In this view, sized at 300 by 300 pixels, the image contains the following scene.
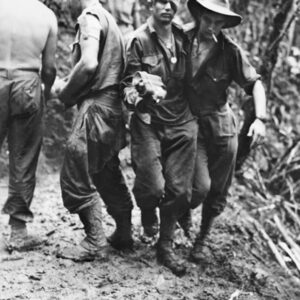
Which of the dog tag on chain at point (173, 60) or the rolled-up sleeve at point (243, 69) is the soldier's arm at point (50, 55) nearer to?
the dog tag on chain at point (173, 60)

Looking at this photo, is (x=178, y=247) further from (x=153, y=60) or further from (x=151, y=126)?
(x=153, y=60)

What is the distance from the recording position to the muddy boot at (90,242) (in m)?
5.41

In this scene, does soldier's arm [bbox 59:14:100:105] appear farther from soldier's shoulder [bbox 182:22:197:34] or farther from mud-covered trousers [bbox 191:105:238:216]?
mud-covered trousers [bbox 191:105:238:216]

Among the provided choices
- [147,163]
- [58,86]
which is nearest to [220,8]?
[147,163]

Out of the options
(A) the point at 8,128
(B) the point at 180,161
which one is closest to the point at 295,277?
(B) the point at 180,161

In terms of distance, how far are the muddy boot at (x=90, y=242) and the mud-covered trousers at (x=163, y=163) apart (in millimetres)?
431

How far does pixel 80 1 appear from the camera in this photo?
5277 mm

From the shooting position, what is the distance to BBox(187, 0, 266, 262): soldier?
522cm

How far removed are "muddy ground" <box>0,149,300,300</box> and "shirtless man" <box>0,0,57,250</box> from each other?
0.43 metres

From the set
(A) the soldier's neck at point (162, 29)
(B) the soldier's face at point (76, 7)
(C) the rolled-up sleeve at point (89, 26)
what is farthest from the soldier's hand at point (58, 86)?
(A) the soldier's neck at point (162, 29)

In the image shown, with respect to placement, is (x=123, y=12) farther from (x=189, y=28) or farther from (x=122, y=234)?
(x=122, y=234)

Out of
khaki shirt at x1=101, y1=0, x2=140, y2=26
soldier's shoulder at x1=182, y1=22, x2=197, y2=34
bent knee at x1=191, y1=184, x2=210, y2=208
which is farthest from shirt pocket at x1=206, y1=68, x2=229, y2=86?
khaki shirt at x1=101, y1=0, x2=140, y2=26

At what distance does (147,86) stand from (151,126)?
0.66m

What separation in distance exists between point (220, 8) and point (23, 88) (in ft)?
6.37
